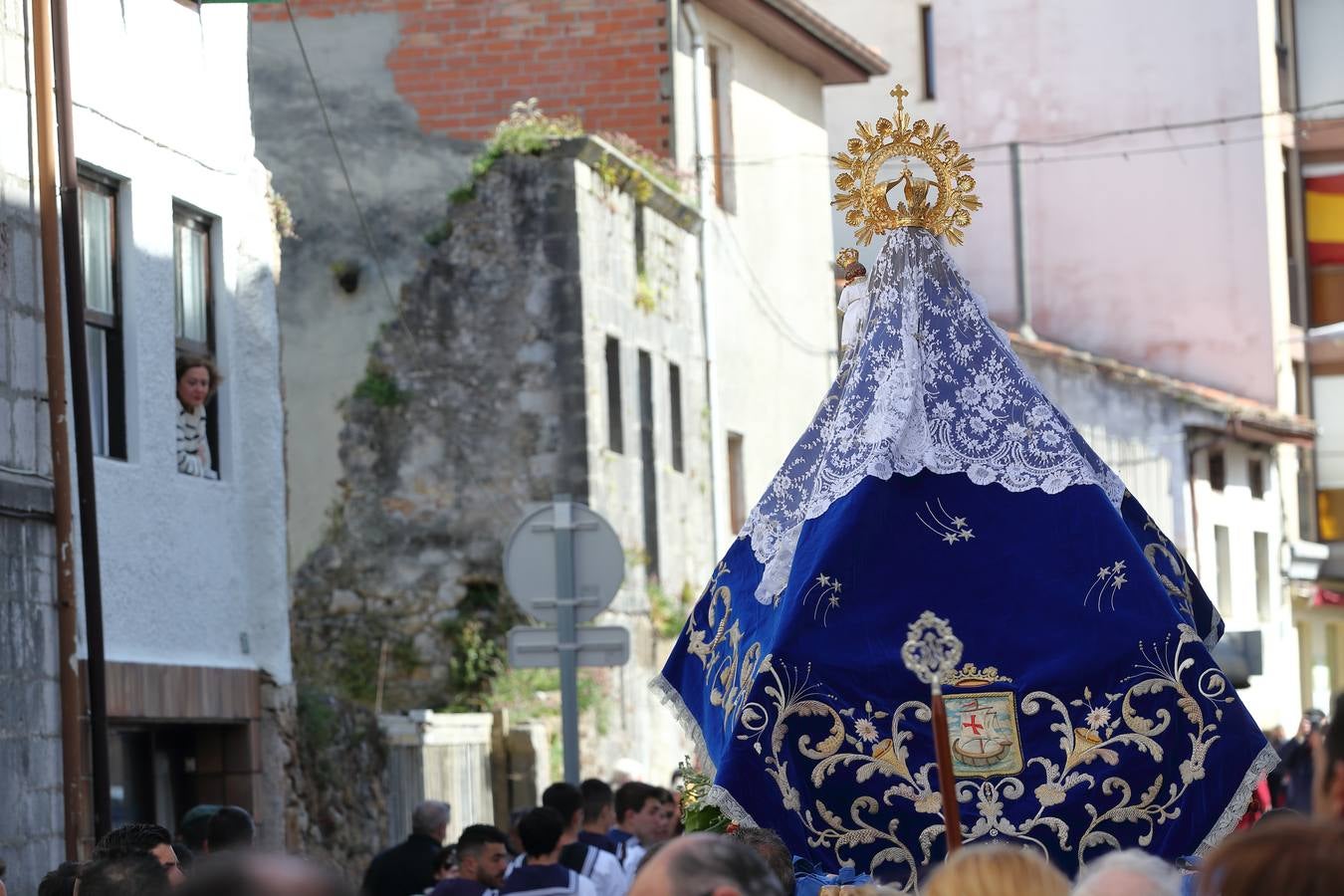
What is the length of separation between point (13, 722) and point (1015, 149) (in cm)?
2722

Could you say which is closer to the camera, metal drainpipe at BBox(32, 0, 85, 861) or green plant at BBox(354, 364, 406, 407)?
metal drainpipe at BBox(32, 0, 85, 861)

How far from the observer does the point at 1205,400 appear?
35.3m

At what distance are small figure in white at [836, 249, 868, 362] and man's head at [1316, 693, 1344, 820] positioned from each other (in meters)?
4.77

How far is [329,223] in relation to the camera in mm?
22547

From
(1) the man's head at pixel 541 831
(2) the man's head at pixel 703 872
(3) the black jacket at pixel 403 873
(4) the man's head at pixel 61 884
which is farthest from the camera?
(3) the black jacket at pixel 403 873

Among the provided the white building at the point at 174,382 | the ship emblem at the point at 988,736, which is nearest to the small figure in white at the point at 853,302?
the ship emblem at the point at 988,736

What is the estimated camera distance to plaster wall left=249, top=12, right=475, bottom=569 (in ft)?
72.8

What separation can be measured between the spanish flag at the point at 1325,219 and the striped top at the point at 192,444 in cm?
2838

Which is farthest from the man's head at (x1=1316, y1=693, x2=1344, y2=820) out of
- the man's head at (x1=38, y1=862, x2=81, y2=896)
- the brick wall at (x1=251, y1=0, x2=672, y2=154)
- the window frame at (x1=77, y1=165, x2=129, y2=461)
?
the brick wall at (x1=251, y1=0, x2=672, y2=154)

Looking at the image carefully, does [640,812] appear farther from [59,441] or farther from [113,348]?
[113,348]

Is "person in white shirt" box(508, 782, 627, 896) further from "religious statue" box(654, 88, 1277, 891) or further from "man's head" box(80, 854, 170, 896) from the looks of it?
"man's head" box(80, 854, 170, 896)

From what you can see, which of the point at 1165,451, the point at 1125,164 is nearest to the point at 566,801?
the point at 1165,451

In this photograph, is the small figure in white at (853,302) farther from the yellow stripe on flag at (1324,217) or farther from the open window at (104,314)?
the yellow stripe on flag at (1324,217)

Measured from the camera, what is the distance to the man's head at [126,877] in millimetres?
6371
